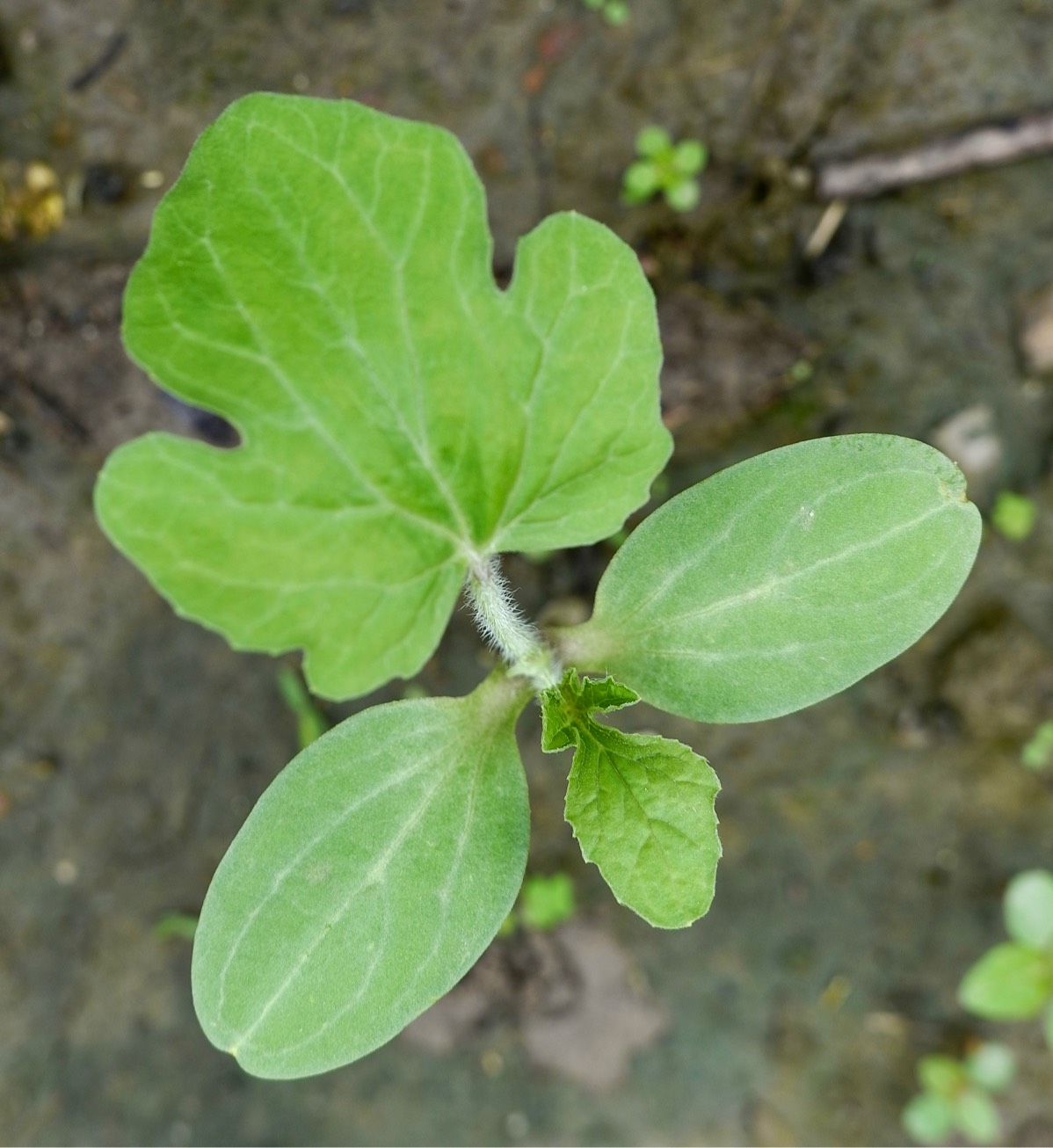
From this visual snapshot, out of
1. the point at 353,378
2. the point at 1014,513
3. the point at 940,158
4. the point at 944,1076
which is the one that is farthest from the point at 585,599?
the point at 944,1076

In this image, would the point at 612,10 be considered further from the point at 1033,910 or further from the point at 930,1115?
the point at 930,1115

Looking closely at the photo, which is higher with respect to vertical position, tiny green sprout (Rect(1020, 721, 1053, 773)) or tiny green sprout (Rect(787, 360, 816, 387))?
tiny green sprout (Rect(787, 360, 816, 387))

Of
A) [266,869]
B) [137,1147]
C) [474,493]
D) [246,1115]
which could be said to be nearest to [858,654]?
[474,493]

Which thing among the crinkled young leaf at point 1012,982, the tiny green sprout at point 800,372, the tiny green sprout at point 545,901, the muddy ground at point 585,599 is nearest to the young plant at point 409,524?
the muddy ground at point 585,599

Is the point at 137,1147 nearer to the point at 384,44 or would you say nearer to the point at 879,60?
the point at 384,44

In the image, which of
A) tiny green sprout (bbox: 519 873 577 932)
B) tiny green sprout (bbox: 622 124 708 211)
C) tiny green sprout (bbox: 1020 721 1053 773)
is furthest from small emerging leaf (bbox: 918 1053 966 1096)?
tiny green sprout (bbox: 622 124 708 211)

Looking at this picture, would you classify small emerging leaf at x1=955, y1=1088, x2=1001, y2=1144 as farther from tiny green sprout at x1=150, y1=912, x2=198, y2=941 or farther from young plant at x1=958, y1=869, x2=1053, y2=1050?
tiny green sprout at x1=150, y1=912, x2=198, y2=941
